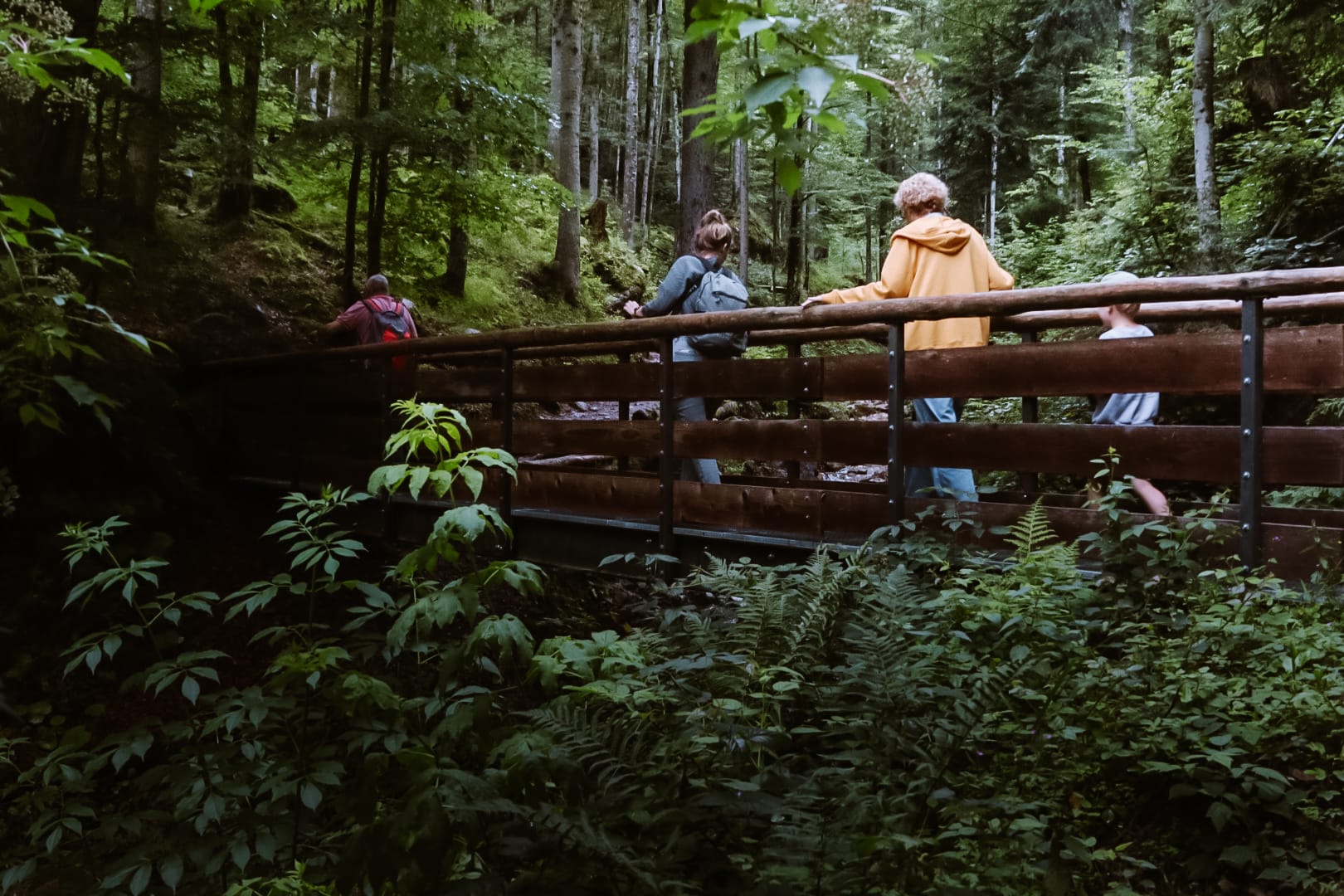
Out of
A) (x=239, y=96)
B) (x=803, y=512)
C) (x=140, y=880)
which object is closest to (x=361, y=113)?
(x=239, y=96)

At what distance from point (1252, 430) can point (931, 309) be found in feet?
4.58

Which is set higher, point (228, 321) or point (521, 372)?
point (228, 321)

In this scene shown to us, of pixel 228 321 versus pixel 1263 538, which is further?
pixel 228 321

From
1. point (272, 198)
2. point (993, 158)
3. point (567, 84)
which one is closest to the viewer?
point (272, 198)

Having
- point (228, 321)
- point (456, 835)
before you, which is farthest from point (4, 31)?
point (228, 321)

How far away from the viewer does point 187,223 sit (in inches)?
522

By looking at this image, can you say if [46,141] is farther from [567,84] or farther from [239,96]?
[567,84]

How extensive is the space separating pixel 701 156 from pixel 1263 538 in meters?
7.86

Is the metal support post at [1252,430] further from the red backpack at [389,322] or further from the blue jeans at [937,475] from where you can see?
the red backpack at [389,322]

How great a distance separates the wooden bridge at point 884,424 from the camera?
3.52 metres

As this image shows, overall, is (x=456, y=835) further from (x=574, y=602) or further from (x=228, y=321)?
(x=228, y=321)

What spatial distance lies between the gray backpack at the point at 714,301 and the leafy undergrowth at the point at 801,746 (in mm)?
2390

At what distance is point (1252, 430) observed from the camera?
3510 mm

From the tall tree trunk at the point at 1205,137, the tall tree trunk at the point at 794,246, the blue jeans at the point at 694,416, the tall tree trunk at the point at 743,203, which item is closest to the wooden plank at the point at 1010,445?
the blue jeans at the point at 694,416
